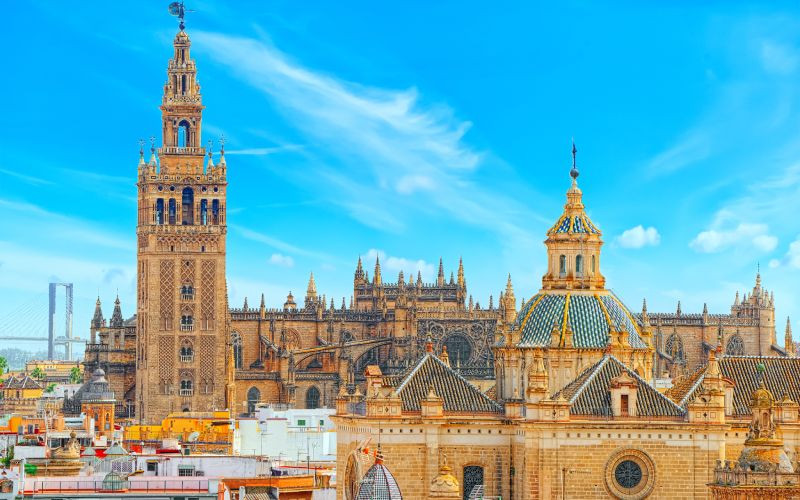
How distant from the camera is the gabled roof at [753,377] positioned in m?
76.7

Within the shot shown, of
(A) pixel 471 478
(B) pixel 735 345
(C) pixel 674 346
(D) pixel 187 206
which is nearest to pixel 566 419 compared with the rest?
(A) pixel 471 478

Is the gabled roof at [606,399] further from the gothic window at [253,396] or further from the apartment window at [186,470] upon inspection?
the gothic window at [253,396]

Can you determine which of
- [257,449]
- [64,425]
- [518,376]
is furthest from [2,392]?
[518,376]

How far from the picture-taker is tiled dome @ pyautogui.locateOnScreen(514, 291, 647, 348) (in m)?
78.4

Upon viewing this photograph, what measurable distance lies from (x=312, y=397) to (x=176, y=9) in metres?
30.0

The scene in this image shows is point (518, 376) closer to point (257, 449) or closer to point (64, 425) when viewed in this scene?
point (257, 449)

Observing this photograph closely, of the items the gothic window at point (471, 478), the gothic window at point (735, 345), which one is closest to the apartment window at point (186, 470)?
the gothic window at point (471, 478)

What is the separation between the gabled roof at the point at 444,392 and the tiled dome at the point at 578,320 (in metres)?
3.60

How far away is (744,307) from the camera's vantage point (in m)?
162

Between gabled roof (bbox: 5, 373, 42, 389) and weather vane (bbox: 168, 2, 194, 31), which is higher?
weather vane (bbox: 168, 2, 194, 31)

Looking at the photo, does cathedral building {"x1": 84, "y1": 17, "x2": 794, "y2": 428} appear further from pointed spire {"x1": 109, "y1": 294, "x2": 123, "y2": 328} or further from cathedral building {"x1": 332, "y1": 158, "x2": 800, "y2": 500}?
cathedral building {"x1": 332, "y1": 158, "x2": 800, "y2": 500}

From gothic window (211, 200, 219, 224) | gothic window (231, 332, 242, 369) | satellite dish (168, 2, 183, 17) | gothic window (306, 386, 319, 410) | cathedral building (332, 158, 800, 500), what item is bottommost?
cathedral building (332, 158, 800, 500)

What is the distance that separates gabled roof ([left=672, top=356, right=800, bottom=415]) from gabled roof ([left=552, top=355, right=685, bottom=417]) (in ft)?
6.88

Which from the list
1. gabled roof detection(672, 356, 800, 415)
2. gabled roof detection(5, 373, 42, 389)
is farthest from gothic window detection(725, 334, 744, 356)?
gabled roof detection(672, 356, 800, 415)
